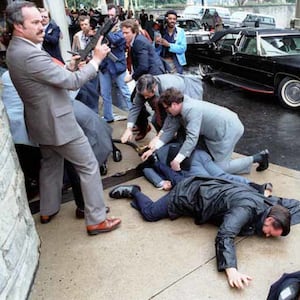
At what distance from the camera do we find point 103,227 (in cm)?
283

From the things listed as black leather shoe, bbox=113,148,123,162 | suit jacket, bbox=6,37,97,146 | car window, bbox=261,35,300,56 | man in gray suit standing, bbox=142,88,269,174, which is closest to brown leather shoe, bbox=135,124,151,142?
black leather shoe, bbox=113,148,123,162

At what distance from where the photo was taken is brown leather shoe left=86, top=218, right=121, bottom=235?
110 inches

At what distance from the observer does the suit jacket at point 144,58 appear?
441 centimetres

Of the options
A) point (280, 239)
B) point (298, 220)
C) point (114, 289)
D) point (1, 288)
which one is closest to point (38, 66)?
point (1, 288)

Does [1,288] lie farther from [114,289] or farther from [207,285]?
[207,285]

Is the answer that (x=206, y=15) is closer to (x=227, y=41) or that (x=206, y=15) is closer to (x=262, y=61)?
(x=227, y=41)

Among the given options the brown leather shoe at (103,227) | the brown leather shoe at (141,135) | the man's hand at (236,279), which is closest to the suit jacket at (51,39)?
the brown leather shoe at (141,135)

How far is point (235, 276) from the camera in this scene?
2254mm

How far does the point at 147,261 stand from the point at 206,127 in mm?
1601

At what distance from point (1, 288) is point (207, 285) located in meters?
1.28

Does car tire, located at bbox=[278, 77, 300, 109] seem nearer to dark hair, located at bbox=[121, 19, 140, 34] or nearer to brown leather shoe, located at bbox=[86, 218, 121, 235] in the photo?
dark hair, located at bbox=[121, 19, 140, 34]

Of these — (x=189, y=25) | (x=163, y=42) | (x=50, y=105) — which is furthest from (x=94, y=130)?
(x=189, y=25)

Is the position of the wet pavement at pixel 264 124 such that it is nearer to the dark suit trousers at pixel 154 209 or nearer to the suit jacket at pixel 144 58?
the suit jacket at pixel 144 58

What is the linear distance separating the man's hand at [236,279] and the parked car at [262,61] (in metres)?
5.09
